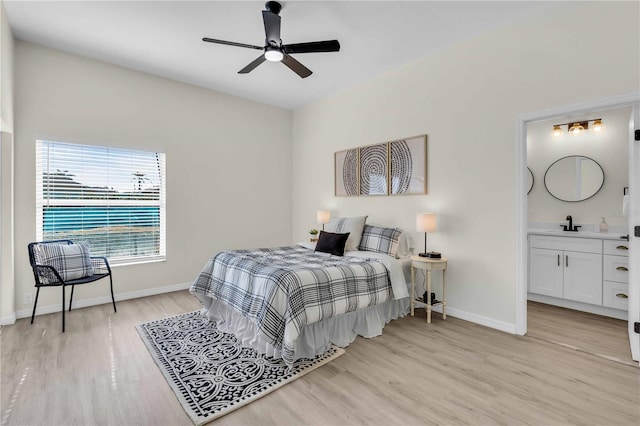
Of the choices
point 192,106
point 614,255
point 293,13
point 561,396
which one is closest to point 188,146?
point 192,106

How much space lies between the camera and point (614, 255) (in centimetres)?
339

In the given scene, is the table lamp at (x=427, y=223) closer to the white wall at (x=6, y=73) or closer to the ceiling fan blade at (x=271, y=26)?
the ceiling fan blade at (x=271, y=26)

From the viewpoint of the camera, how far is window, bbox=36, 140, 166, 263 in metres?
3.63

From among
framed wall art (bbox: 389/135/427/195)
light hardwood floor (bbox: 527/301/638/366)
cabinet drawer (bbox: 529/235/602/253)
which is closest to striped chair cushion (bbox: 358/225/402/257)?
framed wall art (bbox: 389/135/427/195)

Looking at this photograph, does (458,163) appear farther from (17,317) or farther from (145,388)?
(17,317)

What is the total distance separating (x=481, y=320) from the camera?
130 inches

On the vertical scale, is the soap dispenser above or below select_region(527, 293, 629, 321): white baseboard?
above

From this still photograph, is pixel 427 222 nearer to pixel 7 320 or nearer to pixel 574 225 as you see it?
pixel 574 225

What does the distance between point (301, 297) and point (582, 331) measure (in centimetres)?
282

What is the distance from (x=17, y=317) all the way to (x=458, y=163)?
16.6 feet

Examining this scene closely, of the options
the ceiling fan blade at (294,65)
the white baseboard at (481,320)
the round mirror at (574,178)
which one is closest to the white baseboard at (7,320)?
the ceiling fan blade at (294,65)

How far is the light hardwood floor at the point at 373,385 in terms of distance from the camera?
1.84 metres

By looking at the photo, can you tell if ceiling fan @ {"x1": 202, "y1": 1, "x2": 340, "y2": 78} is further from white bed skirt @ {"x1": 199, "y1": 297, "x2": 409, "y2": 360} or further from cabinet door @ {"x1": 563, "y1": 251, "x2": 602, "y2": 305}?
cabinet door @ {"x1": 563, "y1": 251, "x2": 602, "y2": 305}

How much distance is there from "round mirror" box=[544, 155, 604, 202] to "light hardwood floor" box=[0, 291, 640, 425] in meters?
2.26
